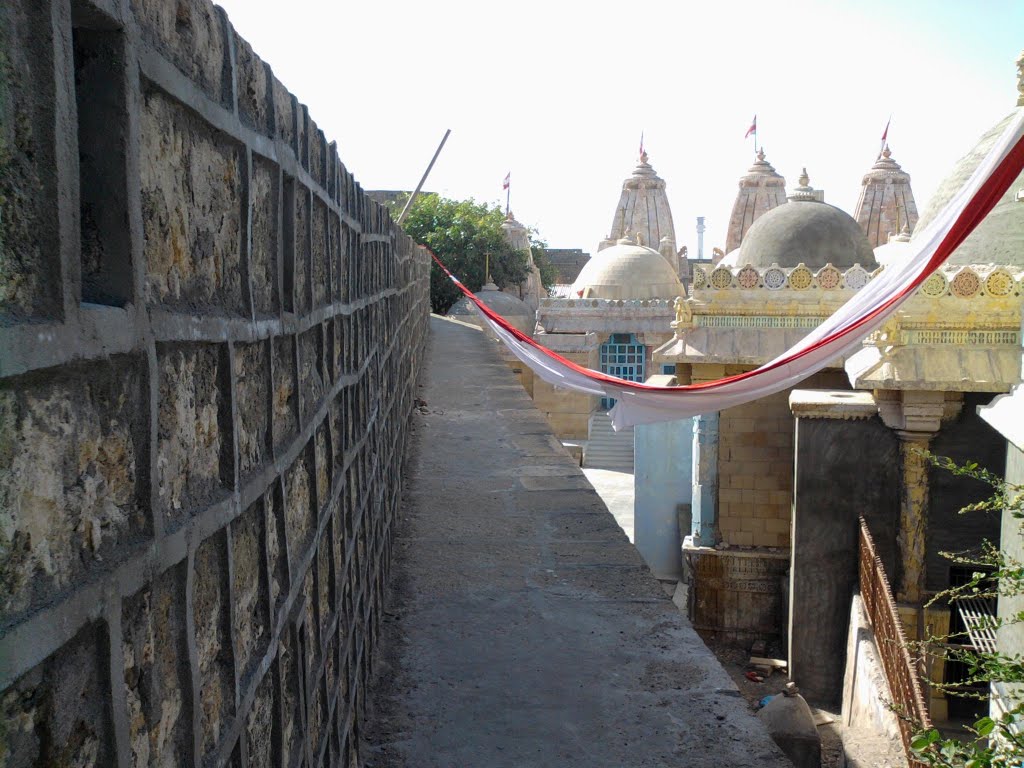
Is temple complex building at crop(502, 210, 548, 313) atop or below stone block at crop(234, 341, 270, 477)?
atop

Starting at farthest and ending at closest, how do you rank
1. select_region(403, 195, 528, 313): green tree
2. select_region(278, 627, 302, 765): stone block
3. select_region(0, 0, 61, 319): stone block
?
select_region(403, 195, 528, 313): green tree, select_region(278, 627, 302, 765): stone block, select_region(0, 0, 61, 319): stone block

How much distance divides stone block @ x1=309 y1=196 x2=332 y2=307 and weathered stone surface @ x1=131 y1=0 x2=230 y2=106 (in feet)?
2.35

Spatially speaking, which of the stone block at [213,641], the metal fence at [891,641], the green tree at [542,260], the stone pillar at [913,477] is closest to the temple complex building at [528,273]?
the green tree at [542,260]

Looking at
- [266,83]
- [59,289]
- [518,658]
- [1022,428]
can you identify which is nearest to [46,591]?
[59,289]

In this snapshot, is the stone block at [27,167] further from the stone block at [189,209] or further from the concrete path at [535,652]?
the concrete path at [535,652]

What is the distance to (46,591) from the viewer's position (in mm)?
644

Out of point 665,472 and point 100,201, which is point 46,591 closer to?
point 100,201

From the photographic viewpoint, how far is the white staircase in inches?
658

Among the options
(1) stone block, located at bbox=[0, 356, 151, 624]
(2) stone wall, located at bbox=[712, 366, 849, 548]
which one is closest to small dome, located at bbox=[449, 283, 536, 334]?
(2) stone wall, located at bbox=[712, 366, 849, 548]

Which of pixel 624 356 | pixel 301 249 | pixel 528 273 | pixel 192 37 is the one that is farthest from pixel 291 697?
pixel 528 273

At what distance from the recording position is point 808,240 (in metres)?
11.4

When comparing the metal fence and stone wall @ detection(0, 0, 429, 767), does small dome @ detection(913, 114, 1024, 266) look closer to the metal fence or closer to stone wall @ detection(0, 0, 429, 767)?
the metal fence

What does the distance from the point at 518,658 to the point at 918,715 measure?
190 centimetres

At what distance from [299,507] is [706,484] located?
8678 millimetres
